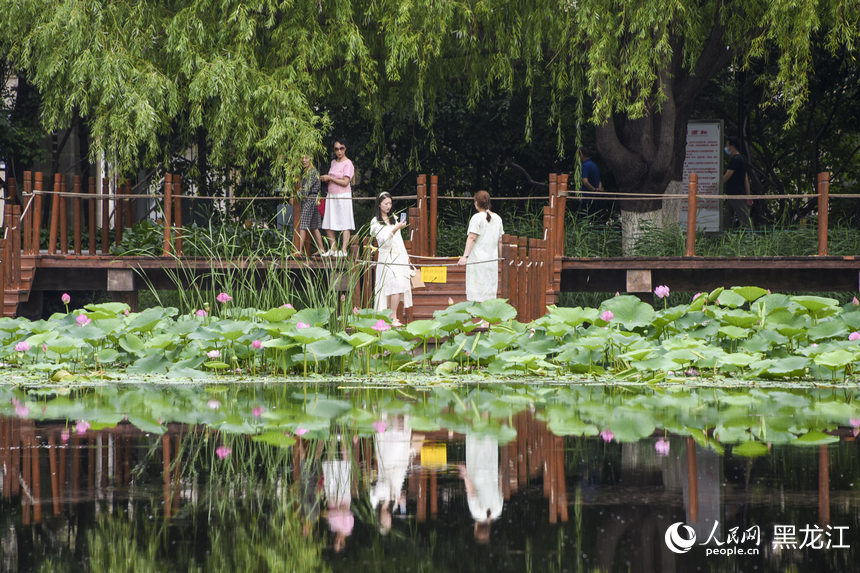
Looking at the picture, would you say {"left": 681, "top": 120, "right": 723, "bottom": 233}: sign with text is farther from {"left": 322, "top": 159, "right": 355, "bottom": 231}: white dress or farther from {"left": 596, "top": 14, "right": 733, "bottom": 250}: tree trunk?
{"left": 322, "top": 159, "right": 355, "bottom": 231}: white dress

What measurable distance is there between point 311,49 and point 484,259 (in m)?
3.97

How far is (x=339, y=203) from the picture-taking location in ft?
40.0

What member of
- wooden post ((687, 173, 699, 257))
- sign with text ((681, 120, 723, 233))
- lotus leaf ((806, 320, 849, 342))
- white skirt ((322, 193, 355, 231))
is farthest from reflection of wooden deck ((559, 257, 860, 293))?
lotus leaf ((806, 320, 849, 342))

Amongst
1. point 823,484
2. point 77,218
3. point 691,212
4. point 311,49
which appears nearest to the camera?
point 823,484

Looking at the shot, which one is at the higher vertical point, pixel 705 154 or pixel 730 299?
pixel 705 154

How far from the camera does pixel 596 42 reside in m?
12.0

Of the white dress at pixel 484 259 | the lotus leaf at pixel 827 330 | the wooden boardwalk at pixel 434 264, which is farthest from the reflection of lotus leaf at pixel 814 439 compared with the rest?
the wooden boardwalk at pixel 434 264

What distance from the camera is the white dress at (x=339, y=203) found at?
12.1 m

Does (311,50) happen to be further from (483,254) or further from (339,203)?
(483,254)

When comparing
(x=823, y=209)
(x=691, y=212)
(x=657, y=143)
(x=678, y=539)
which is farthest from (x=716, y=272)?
(x=678, y=539)

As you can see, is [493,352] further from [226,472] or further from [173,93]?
[173,93]

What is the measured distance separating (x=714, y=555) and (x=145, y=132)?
976cm

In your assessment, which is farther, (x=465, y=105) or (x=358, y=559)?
(x=465, y=105)

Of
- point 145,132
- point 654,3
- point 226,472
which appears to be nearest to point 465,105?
point 654,3
